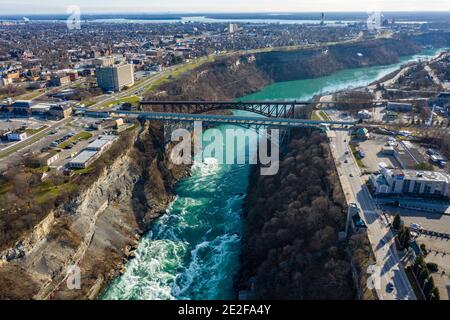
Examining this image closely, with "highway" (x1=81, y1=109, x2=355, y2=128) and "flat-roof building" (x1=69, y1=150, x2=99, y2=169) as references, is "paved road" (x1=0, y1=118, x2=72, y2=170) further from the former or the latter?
"highway" (x1=81, y1=109, x2=355, y2=128)

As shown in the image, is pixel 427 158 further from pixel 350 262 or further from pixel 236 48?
pixel 236 48

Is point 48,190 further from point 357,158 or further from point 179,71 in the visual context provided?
point 179,71

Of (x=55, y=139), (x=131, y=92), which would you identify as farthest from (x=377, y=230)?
(x=131, y=92)

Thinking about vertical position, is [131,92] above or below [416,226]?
above

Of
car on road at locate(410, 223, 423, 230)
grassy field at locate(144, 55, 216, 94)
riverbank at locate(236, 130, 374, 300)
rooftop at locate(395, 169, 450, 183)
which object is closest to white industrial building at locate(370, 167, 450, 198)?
rooftop at locate(395, 169, 450, 183)

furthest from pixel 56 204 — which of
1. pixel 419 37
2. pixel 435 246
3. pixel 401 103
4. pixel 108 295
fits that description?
pixel 419 37

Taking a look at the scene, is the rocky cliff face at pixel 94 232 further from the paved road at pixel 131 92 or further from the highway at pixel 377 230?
the highway at pixel 377 230
